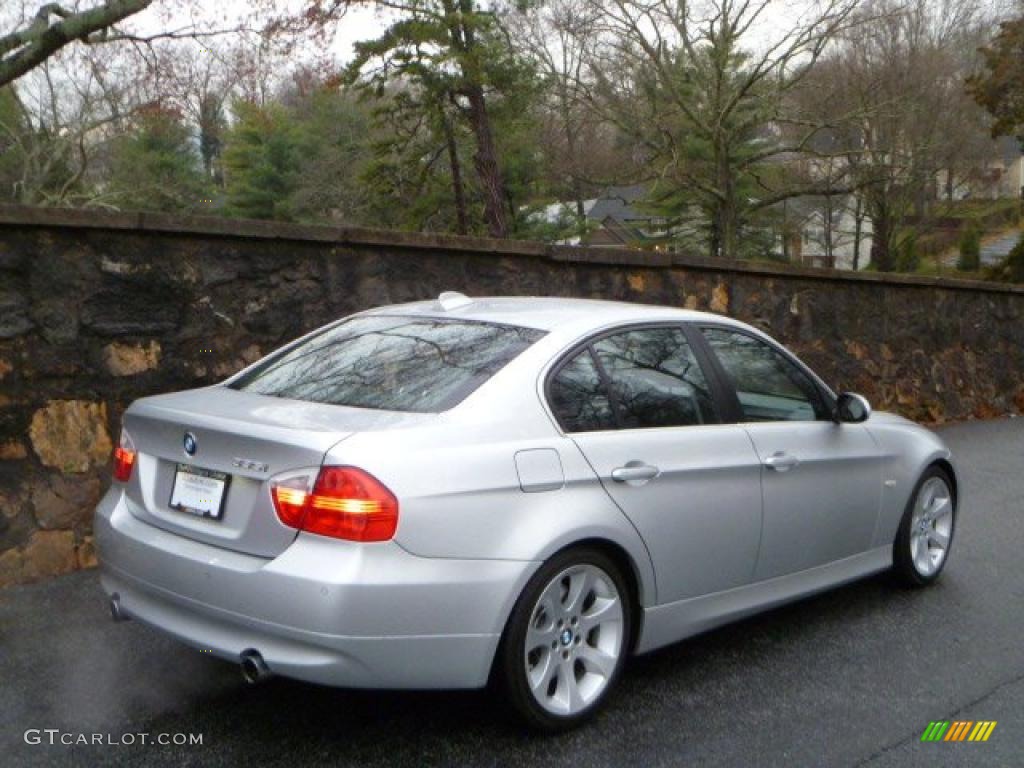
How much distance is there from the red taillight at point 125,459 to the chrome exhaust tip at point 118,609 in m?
0.43

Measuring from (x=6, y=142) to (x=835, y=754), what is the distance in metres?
42.1

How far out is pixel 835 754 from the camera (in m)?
4.02

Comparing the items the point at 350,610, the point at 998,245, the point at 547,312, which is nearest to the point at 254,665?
the point at 350,610

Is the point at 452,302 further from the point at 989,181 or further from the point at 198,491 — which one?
the point at 989,181

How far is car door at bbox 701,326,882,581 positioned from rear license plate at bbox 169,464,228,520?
219 cm

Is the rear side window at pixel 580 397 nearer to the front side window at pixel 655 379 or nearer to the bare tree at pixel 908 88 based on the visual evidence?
the front side window at pixel 655 379

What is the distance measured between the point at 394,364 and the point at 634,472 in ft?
3.24

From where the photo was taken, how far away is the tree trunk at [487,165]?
22.9 meters

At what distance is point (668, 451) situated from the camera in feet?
14.8

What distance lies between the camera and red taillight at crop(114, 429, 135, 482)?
4.36m

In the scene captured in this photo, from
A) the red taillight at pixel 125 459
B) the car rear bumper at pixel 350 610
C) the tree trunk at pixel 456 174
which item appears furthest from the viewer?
the tree trunk at pixel 456 174

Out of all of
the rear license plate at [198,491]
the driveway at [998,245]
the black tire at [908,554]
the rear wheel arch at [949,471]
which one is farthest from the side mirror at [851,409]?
the driveway at [998,245]

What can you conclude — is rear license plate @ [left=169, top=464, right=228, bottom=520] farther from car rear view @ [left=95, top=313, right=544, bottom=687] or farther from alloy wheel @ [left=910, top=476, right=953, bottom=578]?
alloy wheel @ [left=910, top=476, right=953, bottom=578]

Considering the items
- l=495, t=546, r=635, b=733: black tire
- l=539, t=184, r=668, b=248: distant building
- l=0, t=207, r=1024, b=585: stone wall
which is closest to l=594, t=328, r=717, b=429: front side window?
l=495, t=546, r=635, b=733: black tire
